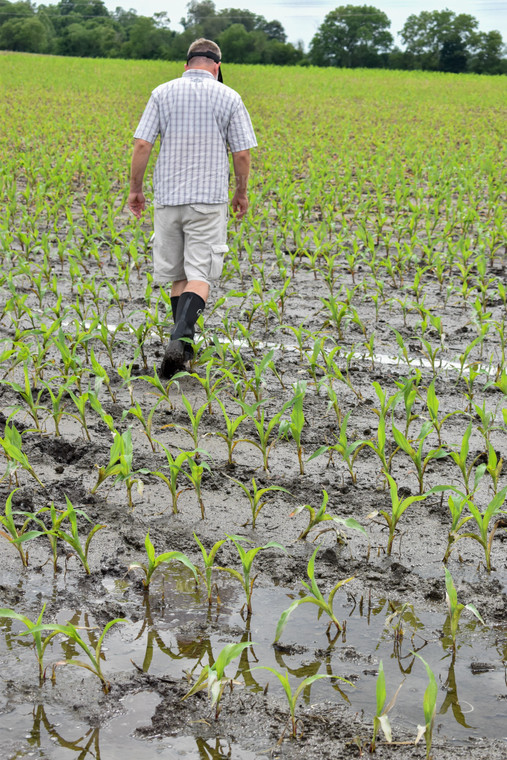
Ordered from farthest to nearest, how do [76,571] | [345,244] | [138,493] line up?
1. [345,244]
2. [138,493]
3. [76,571]

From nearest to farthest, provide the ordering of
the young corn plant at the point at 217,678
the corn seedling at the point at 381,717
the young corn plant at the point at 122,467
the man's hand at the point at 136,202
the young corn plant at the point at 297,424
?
the corn seedling at the point at 381,717 → the young corn plant at the point at 217,678 → the young corn plant at the point at 122,467 → the young corn plant at the point at 297,424 → the man's hand at the point at 136,202

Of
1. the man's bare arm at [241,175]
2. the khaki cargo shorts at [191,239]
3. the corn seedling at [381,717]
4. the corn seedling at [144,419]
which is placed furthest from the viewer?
the man's bare arm at [241,175]

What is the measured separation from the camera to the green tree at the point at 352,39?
232ft

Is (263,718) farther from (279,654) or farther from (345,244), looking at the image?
(345,244)

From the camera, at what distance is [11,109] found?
1858 centimetres

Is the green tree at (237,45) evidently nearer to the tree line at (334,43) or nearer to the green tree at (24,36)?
the tree line at (334,43)

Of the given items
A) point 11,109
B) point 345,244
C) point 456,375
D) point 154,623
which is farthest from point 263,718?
point 11,109

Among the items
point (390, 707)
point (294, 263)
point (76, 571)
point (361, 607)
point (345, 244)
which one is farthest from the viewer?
point (345, 244)

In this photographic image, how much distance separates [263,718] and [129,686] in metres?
0.36

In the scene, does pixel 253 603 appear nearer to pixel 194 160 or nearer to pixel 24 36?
pixel 194 160

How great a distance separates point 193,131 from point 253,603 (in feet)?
9.30

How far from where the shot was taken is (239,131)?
4379mm

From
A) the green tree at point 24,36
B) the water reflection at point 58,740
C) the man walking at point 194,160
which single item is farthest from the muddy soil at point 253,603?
the green tree at point 24,36

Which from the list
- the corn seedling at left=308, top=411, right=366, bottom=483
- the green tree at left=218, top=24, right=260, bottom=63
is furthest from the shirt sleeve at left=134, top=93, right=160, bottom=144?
the green tree at left=218, top=24, right=260, bottom=63
